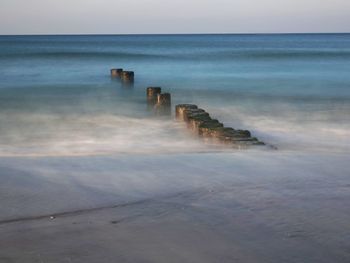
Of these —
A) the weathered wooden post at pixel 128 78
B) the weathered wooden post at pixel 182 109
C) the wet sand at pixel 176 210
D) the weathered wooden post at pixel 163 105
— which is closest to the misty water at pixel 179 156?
the wet sand at pixel 176 210

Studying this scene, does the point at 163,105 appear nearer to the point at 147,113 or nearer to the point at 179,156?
the point at 147,113

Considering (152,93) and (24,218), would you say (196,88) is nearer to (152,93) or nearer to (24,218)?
(152,93)

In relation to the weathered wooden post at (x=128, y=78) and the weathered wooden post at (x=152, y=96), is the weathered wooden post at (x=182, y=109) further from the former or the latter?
the weathered wooden post at (x=128, y=78)

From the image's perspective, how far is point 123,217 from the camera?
4.20 meters

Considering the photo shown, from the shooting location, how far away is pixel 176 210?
4367 millimetres

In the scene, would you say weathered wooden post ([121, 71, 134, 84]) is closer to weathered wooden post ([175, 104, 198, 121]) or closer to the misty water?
the misty water

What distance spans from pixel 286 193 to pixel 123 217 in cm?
154

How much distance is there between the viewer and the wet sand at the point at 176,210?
11.4ft

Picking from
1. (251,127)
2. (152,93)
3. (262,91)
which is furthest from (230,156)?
(262,91)

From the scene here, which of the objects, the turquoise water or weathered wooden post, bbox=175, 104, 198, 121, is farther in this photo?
weathered wooden post, bbox=175, 104, 198, 121

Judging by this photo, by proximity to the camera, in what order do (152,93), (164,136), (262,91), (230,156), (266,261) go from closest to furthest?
1. (266,261)
2. (230,156)
3. (164,136)
4. (152,93)
5. (262,91)

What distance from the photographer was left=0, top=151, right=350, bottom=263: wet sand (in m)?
3.46

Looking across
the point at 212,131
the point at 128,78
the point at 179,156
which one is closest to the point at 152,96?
the point at 212,131

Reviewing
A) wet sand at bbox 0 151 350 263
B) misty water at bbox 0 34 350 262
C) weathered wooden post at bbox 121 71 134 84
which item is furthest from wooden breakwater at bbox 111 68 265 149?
weathered wooden post at bbox 121 71 134 84
